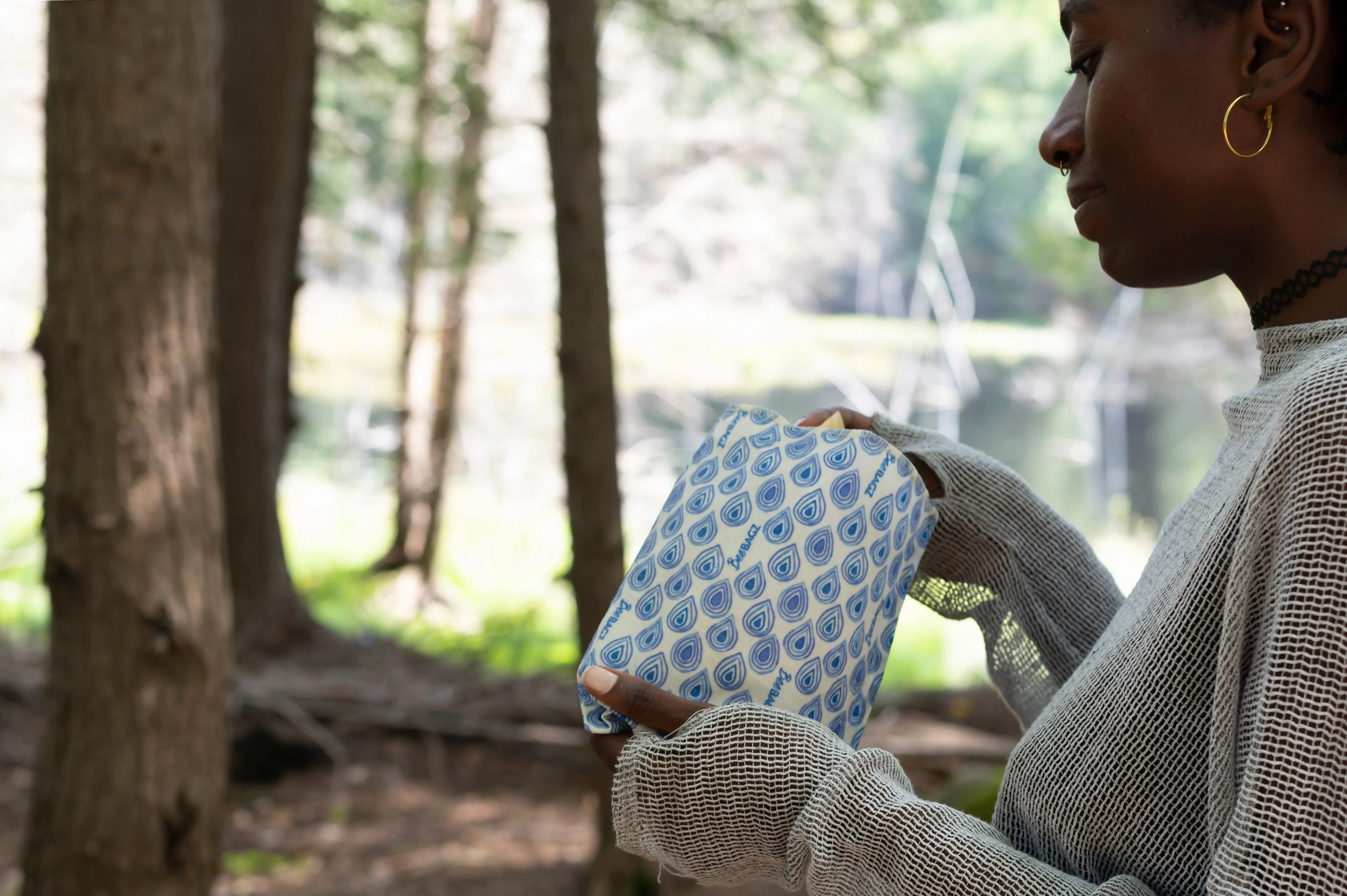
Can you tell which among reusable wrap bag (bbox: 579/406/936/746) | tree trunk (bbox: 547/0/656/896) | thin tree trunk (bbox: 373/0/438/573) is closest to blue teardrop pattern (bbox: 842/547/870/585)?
reusable wrap bag (bbox: 579/406/936/746)

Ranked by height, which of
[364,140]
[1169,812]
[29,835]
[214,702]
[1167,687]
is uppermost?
[364,140]

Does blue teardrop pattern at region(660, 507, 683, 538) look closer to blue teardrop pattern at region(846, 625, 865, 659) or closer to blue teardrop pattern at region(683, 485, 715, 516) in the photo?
blue teardrop pattern at region(683, 485, 715, 516)

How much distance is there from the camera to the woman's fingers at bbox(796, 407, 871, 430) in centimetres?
143

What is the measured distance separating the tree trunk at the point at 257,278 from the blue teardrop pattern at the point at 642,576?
5.40 metres

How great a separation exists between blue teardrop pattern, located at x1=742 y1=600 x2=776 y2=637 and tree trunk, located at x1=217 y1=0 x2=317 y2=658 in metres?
5.50

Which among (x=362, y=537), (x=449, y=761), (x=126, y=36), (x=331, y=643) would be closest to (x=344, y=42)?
(x=362, y=537)

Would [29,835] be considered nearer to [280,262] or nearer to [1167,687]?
[1167,687]

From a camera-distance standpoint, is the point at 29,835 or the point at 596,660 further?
the point at 29,835

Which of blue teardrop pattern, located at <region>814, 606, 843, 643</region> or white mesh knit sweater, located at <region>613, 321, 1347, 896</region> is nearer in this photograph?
white mesh knit sweater, located at <region>613, 321, 1347, 896</region>

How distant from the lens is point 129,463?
2.70 m

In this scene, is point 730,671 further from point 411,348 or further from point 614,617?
point 411,348

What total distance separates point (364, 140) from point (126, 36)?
1081 cm

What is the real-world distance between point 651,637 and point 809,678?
0.18m

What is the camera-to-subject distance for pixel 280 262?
6258 mm
